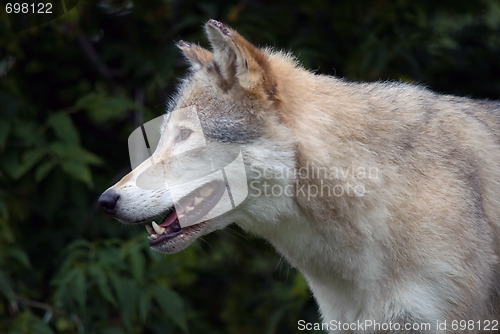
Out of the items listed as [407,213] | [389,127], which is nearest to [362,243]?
[407,213]

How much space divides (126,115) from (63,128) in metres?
1.33

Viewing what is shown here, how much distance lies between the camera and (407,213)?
10.5 ft

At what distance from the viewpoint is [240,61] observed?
10.2 feet

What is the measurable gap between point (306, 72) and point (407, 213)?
859 millimetres

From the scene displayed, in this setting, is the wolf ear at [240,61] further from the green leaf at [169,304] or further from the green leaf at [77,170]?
the green leaf at [169,304]

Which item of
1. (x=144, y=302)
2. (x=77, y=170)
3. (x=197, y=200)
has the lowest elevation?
(x=144, y=302)

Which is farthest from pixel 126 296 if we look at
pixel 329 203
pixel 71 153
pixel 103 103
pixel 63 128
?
pixel 329 203

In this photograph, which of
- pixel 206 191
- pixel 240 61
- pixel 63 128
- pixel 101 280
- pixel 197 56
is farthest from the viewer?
pixel 63 128

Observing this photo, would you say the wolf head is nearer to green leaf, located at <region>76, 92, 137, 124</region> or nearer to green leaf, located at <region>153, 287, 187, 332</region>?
green leaf, located at <region>153, 287, 187, 332</region>

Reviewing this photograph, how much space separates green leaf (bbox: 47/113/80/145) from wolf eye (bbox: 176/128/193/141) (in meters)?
1.94

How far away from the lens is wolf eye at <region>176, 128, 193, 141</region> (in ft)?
10.6

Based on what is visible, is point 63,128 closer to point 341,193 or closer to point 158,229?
point 158,229

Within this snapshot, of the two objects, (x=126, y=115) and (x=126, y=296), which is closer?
(x=126, y=296)

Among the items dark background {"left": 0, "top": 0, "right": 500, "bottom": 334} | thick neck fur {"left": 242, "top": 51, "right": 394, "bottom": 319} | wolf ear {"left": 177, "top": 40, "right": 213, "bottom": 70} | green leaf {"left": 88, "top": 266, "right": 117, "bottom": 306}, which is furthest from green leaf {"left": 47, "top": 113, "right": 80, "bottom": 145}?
thick neck fur {"left": 242, "top": 51, "right": 394, "bottom": 319}
